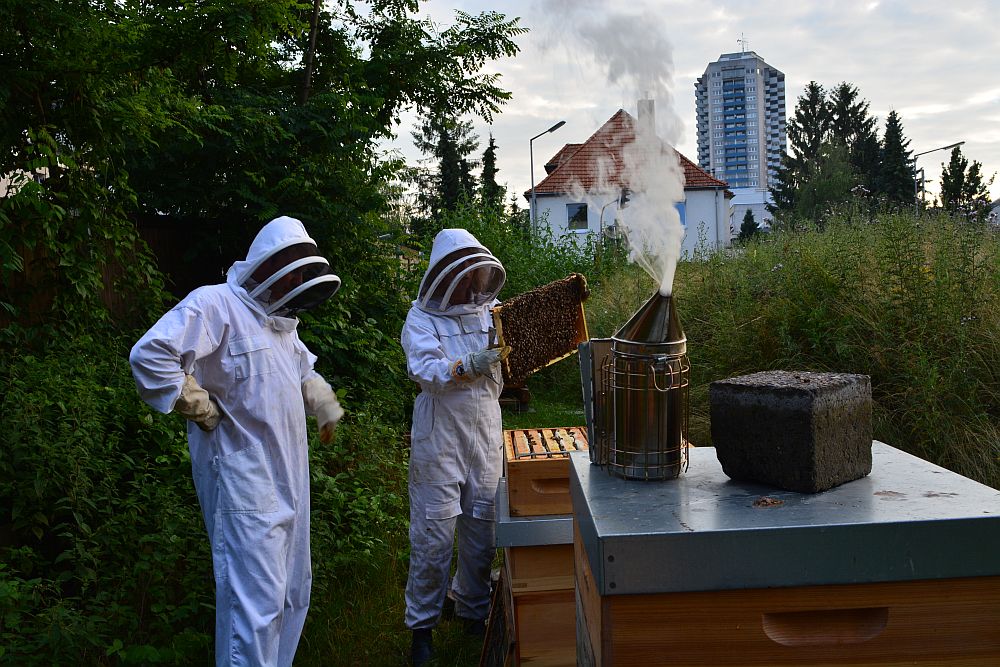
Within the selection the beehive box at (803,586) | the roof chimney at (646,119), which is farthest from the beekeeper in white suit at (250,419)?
the beehive box at (803,586)

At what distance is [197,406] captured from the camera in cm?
286

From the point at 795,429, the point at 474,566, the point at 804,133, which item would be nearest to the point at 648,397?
the point at 795,429

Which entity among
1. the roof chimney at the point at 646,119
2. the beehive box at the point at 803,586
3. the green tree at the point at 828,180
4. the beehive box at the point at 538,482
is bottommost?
the beehive box at the point at 538,482

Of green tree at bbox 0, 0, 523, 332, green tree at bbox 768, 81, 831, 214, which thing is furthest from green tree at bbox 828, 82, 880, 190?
green tree at bbox 0, 0, 523, 332

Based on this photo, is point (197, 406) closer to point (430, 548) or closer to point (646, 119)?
point (430, 548)

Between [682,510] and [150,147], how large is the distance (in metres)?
5.90

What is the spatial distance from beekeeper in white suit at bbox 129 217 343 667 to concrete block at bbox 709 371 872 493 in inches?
70.8

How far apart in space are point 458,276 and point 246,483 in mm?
1323

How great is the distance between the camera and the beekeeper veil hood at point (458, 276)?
369 cm

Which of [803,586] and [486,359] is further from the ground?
[486,359]

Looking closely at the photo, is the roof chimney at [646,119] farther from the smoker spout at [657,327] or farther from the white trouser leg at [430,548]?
the white trouser leg at [430,548]

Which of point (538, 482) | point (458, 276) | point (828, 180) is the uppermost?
point (828, 180)

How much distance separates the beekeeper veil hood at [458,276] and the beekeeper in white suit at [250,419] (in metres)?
0.68

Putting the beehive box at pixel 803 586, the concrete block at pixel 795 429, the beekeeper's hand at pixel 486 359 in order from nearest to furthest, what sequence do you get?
the beehive box at pixel 803 586, the concrete block at pixel 795 429, the beekeeper's hand at pixel 486 359
